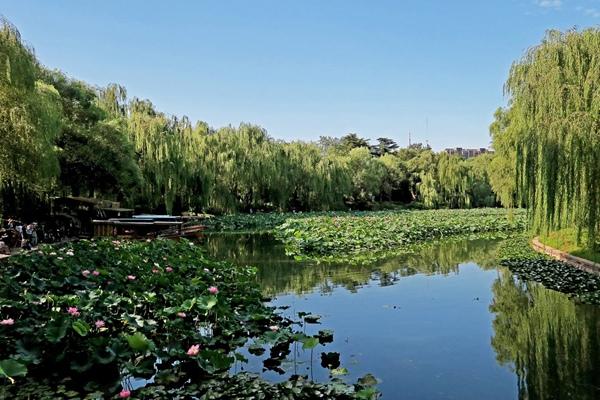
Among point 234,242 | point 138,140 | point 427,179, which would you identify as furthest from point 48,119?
point 427,179

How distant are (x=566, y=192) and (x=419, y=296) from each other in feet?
12.5

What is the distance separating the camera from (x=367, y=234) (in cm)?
1725

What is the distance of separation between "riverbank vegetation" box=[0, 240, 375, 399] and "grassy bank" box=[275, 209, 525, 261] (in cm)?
720

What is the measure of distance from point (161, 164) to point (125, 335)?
762 inches

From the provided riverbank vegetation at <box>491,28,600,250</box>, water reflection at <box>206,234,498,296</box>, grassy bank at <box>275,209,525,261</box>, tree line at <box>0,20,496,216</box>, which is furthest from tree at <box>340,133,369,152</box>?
riverbank vegetation at <box>491,28,600,250</box>

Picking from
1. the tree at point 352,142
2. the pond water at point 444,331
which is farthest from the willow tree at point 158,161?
the tree at point 352,142

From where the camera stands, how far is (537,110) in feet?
34.7

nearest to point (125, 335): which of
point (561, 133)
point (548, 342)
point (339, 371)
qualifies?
point (339, 371)

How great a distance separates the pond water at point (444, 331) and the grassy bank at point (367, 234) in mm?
3258

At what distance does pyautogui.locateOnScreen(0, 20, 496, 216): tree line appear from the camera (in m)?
11.8

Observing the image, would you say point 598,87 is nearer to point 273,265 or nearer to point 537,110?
point 537,110

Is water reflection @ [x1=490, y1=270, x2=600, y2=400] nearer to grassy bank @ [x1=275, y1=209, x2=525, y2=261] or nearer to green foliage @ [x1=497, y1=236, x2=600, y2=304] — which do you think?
green foliage @ [x1=497, y1=236, x2=600, y2=304]

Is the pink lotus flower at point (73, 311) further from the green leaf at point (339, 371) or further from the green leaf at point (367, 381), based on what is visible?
the green leaf at point (367, 381)

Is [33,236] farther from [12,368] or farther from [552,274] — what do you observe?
[552,274]
